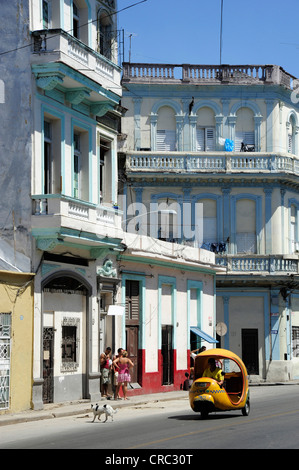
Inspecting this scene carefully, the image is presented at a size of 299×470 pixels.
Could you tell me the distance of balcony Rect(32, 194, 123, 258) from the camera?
953 inches

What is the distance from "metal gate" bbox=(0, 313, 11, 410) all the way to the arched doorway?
2.10 meters

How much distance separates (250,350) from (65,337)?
20490 mm

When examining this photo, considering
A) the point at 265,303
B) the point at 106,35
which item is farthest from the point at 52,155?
the point at 265,303

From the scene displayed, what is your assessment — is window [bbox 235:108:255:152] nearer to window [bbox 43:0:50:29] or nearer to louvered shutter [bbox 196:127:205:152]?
louvered shutter [bbox 196:127:205:152]

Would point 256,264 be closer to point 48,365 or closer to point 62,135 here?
point 62,135

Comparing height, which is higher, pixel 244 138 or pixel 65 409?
pixel 244 138

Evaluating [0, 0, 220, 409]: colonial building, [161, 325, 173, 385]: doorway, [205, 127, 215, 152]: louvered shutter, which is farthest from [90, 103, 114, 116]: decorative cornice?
[205, 127, 215, 152]: louvered shutter

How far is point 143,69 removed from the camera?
45188 millimetres

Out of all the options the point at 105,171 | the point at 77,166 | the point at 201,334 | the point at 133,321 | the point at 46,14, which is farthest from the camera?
the point at 201,334

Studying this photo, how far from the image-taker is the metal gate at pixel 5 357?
22547mm

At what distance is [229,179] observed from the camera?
1772 inches

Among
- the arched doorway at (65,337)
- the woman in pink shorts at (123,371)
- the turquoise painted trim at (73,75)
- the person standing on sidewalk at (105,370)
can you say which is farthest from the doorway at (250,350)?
the turquoise painted trim at (73,75)
